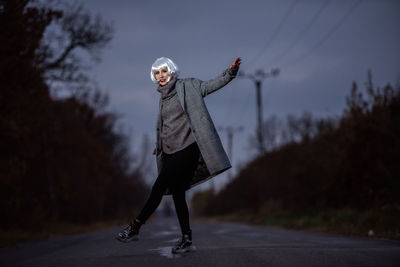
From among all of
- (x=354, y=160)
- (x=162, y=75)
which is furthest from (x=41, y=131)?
(x=162, y=75)

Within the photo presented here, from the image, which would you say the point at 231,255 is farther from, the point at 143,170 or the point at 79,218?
the point at 143,170

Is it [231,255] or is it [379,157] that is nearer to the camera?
[231,255]

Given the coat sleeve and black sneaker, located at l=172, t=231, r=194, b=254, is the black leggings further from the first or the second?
the coat sleeve

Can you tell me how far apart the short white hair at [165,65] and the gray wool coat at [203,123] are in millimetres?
119

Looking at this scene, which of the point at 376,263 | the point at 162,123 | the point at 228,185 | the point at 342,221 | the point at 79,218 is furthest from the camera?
the point at 228,185

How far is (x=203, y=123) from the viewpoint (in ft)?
17.9

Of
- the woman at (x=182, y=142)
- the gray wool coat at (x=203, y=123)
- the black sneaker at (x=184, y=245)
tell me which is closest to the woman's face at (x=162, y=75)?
the woman at (x=182, y=142)

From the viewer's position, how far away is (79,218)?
91.7 feet

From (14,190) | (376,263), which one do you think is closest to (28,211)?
(14,190)

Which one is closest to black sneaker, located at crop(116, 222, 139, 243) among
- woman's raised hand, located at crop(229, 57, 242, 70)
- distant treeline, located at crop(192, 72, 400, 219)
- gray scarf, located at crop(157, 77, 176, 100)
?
gray scarf, located at crop(157, 77, 176, 100)

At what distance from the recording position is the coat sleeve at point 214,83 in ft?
17.8

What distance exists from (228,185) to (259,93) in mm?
13812

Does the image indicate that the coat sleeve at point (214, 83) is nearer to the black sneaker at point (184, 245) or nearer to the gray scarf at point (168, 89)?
the gray scarf at point (168, 89)

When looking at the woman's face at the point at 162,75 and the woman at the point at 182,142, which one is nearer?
the woman at the point at 182,142
